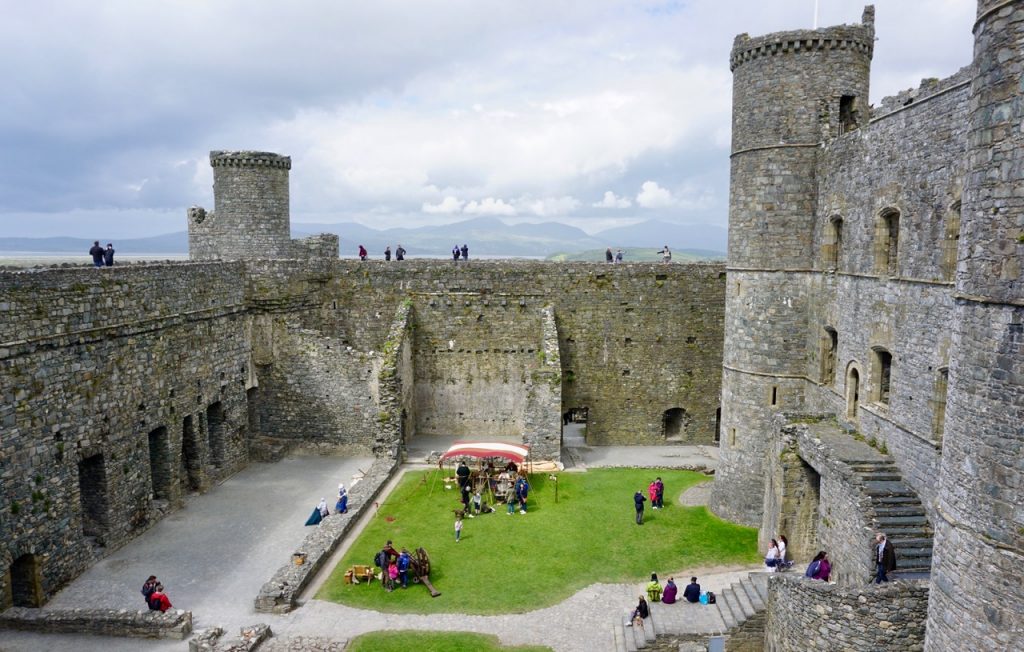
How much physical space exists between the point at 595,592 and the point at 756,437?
21.9 ft

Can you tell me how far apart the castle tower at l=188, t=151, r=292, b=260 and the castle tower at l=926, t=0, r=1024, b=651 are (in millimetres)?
29155

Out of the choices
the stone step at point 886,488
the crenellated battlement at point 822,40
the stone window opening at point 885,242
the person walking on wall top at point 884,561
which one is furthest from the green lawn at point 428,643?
the crenellated battlement at point 822,40

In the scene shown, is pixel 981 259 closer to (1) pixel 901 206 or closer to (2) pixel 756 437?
(1) pixel 901 206

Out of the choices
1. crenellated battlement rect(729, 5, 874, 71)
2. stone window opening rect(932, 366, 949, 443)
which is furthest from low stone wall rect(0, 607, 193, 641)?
crenellated battlement rect(729, 5, 874, 71)

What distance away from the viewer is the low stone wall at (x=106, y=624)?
13812 mm

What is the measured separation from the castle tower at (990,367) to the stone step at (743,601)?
566cm

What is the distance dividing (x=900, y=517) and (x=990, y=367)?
21.7ft

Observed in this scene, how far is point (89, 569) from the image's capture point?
16547mm

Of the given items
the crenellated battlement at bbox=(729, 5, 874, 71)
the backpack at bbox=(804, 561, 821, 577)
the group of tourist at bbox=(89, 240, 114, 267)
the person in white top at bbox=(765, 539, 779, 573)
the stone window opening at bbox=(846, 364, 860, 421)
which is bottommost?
the person in white top at bbox=(765, 539, 779, 573)

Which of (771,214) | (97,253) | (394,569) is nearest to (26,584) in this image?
(394,569)

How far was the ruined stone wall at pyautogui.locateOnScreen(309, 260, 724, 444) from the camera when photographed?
89.1 ft

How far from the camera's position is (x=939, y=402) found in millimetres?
13312

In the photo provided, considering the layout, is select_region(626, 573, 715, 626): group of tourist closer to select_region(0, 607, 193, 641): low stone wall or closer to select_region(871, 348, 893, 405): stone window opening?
select_region(871, 348, 893, 405): stone window opening

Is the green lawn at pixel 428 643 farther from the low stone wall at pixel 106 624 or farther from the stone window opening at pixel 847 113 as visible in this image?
the stone window opening at pixel 847 113
